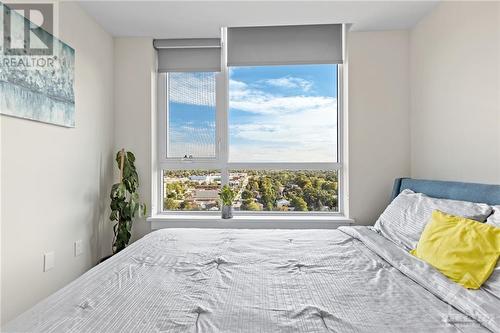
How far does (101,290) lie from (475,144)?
2.38 m

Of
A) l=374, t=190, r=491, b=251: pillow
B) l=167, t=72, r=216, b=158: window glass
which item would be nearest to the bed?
l=374, t=190, r=491, b=251: pillow

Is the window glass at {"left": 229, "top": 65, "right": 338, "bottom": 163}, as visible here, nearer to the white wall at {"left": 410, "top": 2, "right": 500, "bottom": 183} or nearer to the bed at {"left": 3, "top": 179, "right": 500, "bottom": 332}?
the white wall at {"left": 410, "top": 2, "right": 500, "bottom": 183}

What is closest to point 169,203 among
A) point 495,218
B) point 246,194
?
point 246,194

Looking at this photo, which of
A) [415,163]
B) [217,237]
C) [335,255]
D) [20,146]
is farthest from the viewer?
[415,163]

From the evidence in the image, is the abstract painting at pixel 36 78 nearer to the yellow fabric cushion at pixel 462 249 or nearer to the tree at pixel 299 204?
the tree at pixel 299 204

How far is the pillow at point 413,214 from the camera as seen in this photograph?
5.09ft

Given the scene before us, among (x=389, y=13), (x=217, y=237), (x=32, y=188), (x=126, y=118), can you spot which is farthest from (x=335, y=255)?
(x=126, y=118)

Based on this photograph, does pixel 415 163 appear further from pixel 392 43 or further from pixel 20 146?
pixel 20 146

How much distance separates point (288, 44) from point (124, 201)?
2.30 meters

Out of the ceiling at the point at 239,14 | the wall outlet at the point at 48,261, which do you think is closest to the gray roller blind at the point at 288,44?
the ceiling at the point at 239,14

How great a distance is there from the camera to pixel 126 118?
306 centimetres

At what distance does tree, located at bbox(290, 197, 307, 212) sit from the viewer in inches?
127

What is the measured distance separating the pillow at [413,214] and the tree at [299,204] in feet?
3.83

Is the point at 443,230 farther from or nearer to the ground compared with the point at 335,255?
farther from the ground
